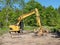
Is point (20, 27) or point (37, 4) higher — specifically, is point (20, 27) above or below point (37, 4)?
below

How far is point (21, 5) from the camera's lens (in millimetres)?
53719

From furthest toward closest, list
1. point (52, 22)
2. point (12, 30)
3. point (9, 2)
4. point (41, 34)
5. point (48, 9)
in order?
point (48, 9)
point (52, 22)
point (9, 2)
point (12, 30)
point (41, 34)

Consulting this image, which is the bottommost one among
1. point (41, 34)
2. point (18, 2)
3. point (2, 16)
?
point (41, 34)

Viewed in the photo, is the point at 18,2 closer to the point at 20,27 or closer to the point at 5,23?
the point at 5,23

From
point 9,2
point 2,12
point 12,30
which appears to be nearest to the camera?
point 12,30

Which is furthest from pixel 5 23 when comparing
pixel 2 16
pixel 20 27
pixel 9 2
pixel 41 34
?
pixel 41 34

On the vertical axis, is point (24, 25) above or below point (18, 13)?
below

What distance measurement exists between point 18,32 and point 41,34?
506 cm

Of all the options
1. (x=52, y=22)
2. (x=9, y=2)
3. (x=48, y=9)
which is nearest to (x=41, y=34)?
(x=9, y=2)

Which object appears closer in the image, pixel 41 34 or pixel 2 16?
pixel 41 34

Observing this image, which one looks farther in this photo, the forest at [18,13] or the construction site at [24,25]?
the forest at [18,13]

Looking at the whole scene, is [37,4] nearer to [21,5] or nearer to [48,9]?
[48,9]

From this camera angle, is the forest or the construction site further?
the forest

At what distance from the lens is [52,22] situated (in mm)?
66625
